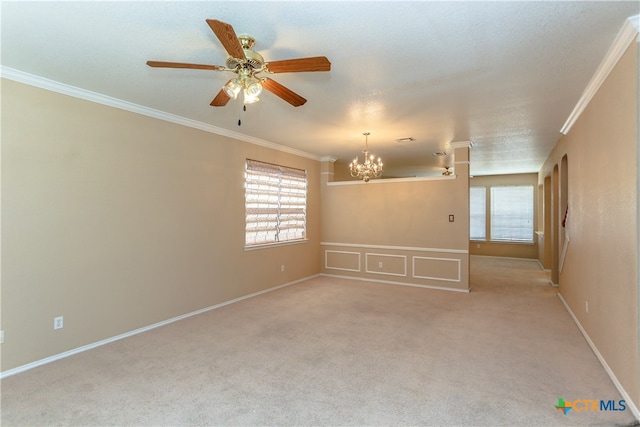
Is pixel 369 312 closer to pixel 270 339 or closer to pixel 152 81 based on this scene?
pixel 270 339

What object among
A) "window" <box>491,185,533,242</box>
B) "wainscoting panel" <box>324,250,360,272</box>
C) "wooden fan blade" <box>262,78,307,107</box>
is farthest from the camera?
"window" <box>491,185,533,242</box>

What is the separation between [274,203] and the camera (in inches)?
236

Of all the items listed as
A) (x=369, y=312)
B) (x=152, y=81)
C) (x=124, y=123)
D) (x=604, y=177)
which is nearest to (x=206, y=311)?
(x=369, y=312)

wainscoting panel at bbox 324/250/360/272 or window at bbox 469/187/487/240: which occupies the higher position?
window at bbox 469/187/487/240

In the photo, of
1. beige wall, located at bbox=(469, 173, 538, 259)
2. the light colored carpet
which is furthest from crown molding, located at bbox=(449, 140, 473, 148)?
beige wall, located at bbox=(469, 173, 538, 259)

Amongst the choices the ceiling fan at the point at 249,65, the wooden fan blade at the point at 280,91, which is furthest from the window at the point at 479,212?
the ceiling fan at the point at 249,65

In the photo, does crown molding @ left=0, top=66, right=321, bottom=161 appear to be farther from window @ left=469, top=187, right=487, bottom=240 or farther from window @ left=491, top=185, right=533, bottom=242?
window @ left=491, top=185, right=533, bottom=242

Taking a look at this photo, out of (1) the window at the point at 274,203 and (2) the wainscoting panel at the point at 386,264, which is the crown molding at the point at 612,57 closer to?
(2) the wainscoting panel at the point at 386,264

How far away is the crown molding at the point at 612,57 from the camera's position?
2178 mm

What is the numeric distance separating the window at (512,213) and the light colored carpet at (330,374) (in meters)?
5.92

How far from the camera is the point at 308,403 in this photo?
95.7 inches

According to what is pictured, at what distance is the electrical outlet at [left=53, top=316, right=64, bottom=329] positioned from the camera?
3.20 meters

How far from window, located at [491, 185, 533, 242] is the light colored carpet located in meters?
5.92

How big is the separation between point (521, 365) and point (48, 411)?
3.77 m
